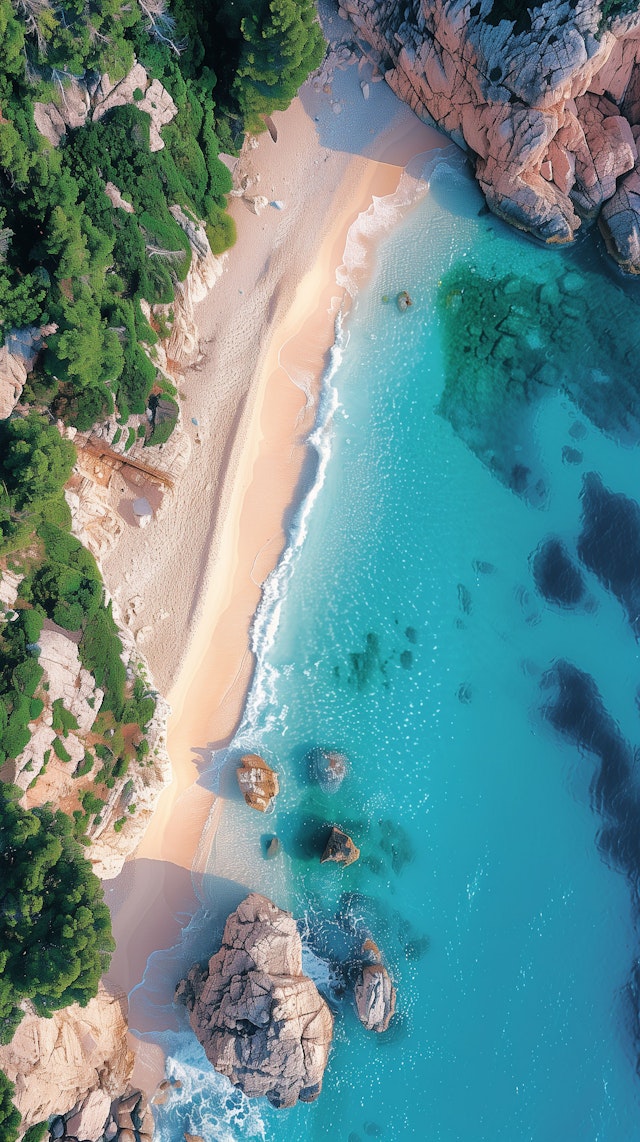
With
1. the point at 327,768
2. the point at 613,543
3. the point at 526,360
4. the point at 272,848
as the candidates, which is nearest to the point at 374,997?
the point at 272,848

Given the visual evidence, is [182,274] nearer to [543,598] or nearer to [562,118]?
[562,118]

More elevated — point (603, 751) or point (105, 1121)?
point (603, 751)

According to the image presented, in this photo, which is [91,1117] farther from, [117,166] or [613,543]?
[117,166]

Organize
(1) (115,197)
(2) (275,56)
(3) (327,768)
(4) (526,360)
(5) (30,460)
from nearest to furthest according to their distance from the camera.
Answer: (5) (30,460), (1) (115,197), (2) (275,56), (3) (327,768), (4) (526,360)

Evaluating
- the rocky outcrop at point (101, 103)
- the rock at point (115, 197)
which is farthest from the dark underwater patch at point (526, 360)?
the rock at point (115, 197)

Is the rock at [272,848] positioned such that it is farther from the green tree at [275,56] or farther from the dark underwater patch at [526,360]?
the green tree at [275,56]

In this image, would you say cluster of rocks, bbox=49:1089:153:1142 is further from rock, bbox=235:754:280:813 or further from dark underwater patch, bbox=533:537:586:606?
dark underwater patch, bbox=533:537:586:606

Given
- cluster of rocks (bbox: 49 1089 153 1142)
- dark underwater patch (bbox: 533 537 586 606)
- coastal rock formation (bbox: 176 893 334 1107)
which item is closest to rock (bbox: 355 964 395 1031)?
coastal rock formation (bbox: 176 893 334 1107)
